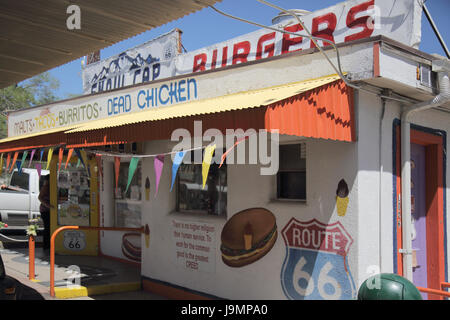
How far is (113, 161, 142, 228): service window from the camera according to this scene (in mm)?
9867

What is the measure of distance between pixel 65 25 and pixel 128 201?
255 inches

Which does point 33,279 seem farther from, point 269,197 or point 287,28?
point 287,28

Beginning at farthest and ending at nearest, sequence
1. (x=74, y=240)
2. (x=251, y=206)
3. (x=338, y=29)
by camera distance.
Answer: (x=74, y=240)
(x=338, y=29)
(x=251, y=206)

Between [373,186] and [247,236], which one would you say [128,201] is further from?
[373,186]

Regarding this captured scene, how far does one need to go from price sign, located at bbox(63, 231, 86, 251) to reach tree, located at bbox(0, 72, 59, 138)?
15389 millimetres

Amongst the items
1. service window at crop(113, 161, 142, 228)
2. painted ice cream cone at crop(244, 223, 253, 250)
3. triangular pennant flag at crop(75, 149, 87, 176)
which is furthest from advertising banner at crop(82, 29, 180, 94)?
painted ice cream cone at crop(244, 223, 253, 250)

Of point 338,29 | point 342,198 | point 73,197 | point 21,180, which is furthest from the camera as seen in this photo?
point 21,180

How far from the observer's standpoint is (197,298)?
6.86 metres

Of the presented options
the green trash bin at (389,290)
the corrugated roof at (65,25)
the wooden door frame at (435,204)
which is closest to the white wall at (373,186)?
the wooden door frame at (435,204)

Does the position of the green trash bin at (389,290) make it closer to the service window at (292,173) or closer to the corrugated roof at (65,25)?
the corrugated roof at (65,25)

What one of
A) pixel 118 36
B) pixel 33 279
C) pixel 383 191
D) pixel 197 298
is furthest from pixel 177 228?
pixel 118 36

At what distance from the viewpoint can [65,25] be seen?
4.01 metres

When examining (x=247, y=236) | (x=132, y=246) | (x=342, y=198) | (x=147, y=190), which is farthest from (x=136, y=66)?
(x=342, y=198)

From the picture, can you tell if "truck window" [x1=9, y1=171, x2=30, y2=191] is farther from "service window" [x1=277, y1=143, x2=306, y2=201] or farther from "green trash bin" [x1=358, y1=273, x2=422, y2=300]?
"green trash bin" [x1=358, y1=273, x2=422, y2=300]
